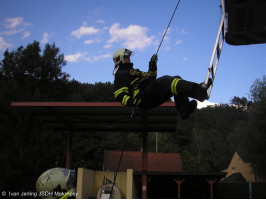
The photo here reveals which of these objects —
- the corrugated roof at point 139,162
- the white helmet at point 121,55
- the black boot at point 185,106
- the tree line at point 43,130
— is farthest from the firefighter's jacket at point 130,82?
the tree line at point 43,130

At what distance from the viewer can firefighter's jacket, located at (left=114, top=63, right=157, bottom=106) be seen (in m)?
5.24

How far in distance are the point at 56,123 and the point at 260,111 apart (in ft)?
67.9

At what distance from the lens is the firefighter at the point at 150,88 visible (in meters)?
4.55

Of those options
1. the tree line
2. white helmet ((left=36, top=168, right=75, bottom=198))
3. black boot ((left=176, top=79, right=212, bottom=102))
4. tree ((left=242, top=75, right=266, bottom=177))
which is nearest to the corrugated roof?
the tree line

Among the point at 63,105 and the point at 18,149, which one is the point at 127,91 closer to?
the point at 63,105

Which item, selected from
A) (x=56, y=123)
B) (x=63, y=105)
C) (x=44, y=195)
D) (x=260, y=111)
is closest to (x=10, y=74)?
(x=56, y=123)

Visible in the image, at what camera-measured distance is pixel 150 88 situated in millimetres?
5020

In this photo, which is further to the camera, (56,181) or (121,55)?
(56,181)

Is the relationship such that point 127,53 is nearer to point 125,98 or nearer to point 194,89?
point 125,98

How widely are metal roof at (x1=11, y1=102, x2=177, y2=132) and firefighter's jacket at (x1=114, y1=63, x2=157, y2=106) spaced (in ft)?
29.8

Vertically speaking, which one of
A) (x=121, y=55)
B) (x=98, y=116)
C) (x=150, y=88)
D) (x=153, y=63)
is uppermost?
(x=98, y=116)

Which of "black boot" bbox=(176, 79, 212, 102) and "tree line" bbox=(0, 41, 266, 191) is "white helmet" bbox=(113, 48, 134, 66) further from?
"tree line" bbox=(0, 41, 266, 191)

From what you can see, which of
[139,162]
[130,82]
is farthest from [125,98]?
[139,162]

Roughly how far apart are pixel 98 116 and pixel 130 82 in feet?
41.3
